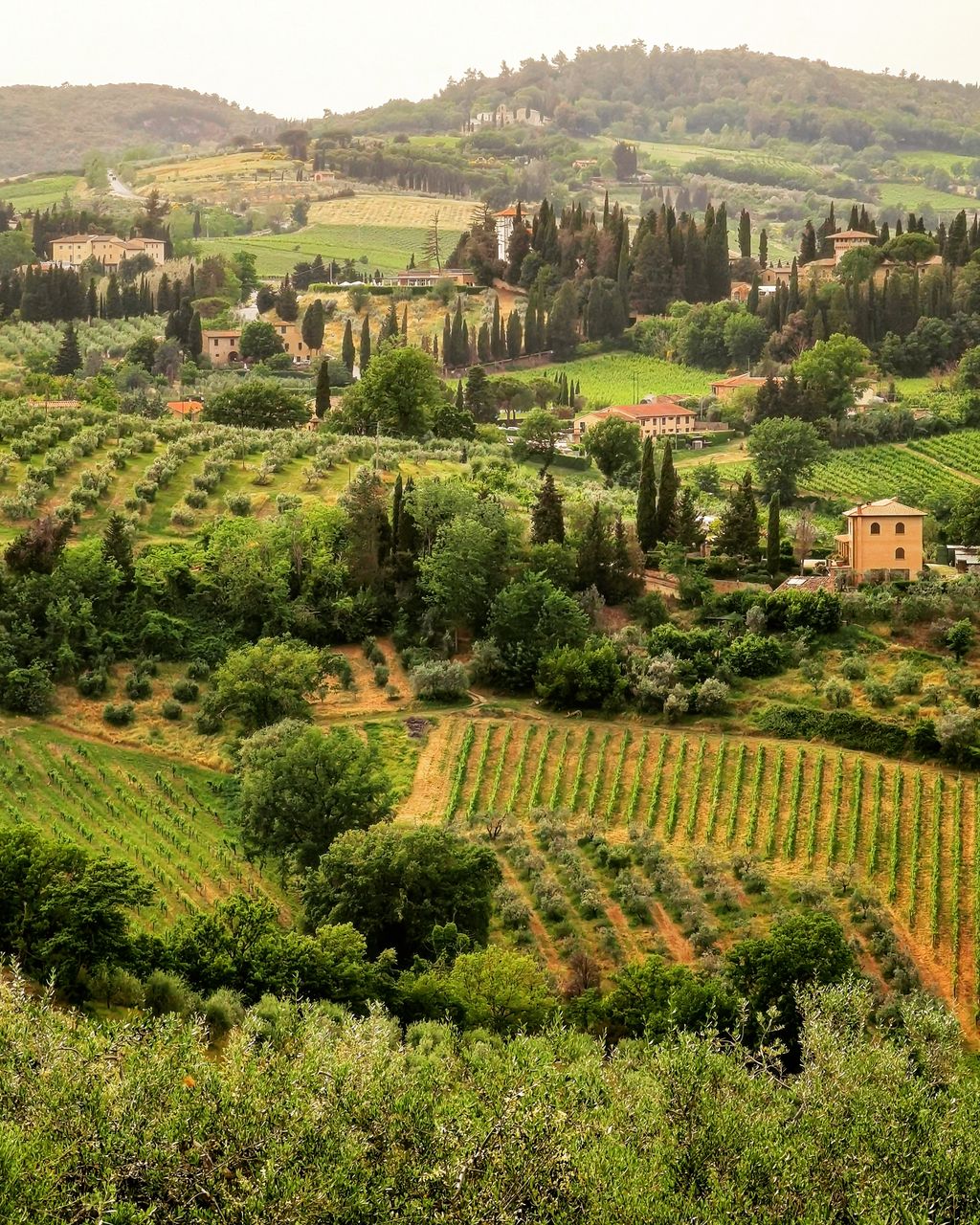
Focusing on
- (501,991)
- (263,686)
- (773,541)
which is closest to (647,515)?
(773,541)

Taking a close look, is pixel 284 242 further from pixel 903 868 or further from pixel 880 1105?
pixel 880 1105

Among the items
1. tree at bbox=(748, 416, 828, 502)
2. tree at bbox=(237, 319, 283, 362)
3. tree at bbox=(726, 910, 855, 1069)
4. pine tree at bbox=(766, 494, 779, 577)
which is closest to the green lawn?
tree at bbox=(237, 319, 283, 362)

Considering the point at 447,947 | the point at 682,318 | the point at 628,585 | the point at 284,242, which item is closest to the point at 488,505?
the point at 628,585

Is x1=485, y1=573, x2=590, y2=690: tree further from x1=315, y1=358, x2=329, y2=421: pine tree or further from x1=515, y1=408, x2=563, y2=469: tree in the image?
x1=315, y1=358, x2=329, y2=421: pine tree

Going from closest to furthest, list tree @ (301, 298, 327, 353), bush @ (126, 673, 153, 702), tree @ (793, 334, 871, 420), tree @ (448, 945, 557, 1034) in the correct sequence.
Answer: tree @ (448, 945, 557, 1034) < bush @ (126, 673, 153, 702) < tree @ (793, 334, 871, 420) < tree @ (301, 298, 327, 353)

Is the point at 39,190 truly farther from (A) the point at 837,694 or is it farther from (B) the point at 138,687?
(A) the point at 837,694

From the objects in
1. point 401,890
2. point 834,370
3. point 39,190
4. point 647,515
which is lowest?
point 401,890

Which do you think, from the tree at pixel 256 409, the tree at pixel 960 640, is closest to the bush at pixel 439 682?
the tree at pixel 960 640
